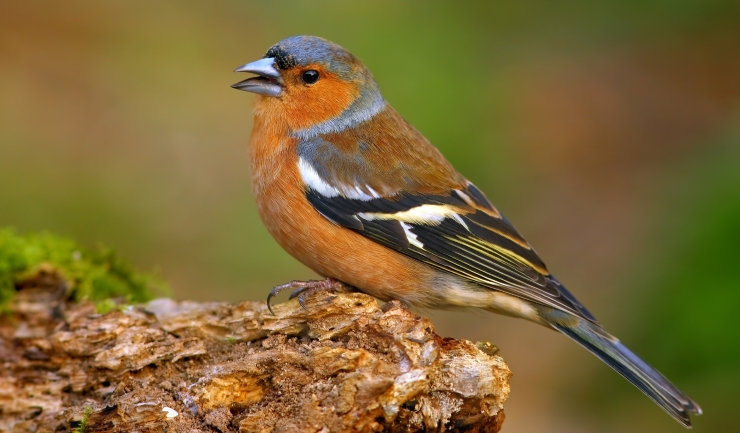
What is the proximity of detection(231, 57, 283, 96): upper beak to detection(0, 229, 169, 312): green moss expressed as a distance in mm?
1688

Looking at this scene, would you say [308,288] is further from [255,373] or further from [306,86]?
[306,86]

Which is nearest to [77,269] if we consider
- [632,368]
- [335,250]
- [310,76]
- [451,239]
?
[335,250]

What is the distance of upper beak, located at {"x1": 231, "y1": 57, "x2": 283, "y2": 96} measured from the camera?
507 centimetres

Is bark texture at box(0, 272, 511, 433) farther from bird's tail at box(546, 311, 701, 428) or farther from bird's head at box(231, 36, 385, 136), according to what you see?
bird's head at box(231, 36, 385, 136)

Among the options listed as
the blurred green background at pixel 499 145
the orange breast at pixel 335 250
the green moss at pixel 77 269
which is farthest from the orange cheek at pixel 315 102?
the blurred green background at pixel 499 145

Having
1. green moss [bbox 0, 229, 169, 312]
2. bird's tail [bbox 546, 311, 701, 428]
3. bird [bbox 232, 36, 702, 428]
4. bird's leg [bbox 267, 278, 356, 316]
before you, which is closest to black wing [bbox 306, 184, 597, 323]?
bird [bbox 232, 36, 702, 428]

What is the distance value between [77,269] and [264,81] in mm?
1896

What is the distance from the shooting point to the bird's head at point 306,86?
5.10 m

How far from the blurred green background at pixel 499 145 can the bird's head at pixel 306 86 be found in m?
3.47

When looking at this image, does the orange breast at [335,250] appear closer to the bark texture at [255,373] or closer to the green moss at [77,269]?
the bark texture at [255,373]

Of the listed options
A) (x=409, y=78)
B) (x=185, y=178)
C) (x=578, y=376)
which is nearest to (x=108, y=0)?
(x=185, y=178)

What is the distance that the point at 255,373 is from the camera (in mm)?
3725

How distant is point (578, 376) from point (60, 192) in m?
6.25

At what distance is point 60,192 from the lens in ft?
28.7
